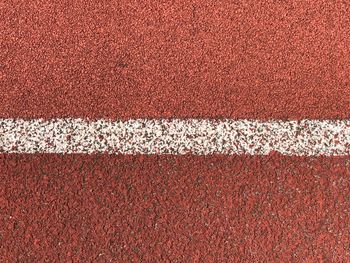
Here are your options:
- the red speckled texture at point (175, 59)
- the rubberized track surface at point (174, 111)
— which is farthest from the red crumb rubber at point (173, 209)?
the red speckled texture at point (175, 59)

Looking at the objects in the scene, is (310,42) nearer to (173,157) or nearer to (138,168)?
(173,157)

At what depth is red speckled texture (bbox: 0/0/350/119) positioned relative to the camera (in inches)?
90.0

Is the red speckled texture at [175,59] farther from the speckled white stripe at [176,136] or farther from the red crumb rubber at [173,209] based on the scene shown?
the red crumb rubber at [173,209]

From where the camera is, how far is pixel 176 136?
2.26 meters

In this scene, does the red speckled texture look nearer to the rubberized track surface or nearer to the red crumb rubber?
the rubberized track surface

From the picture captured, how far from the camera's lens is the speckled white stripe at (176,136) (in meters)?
2.24

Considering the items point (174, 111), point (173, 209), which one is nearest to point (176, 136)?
point (174, 111)

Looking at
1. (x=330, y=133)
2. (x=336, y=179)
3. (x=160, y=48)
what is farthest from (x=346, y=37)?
(x=160, y=48)

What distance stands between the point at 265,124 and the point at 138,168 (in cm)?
70

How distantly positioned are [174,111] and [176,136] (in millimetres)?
135

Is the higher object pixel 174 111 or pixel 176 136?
pixel 174 111

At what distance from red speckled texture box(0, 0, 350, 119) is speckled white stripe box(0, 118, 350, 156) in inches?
1.9

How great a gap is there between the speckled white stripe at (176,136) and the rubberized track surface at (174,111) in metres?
0.04

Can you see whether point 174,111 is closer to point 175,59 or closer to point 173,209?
point 175,59
